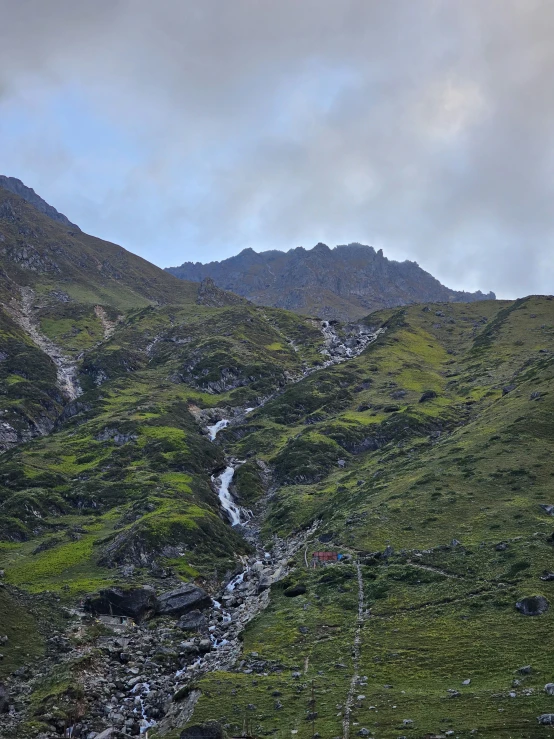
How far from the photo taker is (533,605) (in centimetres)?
4528

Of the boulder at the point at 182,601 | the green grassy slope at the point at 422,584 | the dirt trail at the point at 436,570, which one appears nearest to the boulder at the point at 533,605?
the green grassy slope at the point at 422,584

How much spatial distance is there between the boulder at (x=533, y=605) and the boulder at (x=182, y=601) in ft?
107

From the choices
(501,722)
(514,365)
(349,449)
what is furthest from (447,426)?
(501,722)

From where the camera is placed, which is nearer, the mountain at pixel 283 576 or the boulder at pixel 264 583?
the mountain at pixel 283 576

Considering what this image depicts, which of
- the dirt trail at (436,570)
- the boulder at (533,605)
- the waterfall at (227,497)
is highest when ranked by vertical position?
the waterfall at (227,497)

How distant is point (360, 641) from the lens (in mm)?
47719

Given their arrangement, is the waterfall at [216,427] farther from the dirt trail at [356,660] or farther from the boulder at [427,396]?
the dirt trail at [356,660]

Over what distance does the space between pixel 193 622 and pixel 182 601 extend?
15.3ft

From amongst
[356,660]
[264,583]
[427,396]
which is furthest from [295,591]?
[427,396]

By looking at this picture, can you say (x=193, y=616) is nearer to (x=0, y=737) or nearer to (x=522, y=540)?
(x=0, y=737)

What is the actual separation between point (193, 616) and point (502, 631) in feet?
98.1

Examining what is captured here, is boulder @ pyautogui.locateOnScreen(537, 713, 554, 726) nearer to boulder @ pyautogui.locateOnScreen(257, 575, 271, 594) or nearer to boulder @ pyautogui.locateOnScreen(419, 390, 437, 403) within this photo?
boulder @ pyautogui.locateOnScreen(257, 575, 271, 594)

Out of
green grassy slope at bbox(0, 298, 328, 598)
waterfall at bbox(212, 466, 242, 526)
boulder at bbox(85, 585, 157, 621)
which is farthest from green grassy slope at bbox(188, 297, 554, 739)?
green grassy slope at bbox(0, 298, 328, 598)

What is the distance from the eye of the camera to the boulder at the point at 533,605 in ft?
147
